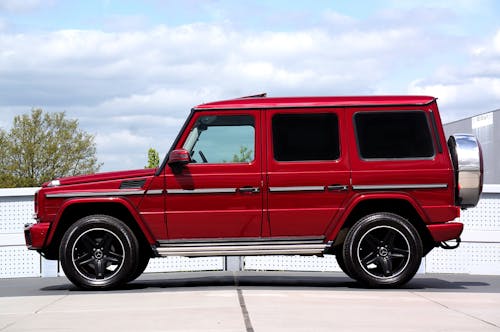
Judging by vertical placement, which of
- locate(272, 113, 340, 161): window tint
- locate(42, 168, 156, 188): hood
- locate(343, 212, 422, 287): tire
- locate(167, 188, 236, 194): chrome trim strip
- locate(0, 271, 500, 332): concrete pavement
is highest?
locate(272, 113, 340, 161): window tint

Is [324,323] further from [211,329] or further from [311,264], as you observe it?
[311,264]

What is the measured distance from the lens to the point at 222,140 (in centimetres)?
1152

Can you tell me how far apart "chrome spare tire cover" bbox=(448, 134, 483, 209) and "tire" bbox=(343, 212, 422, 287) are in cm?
73

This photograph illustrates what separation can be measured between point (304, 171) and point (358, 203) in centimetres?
72

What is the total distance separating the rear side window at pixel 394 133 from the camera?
38.0 feet

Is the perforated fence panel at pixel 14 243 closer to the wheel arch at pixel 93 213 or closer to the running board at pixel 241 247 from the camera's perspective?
the wheel arch at pixel 93 213

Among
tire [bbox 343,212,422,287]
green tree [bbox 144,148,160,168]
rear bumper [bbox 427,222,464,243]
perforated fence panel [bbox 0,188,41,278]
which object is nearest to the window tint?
tire [bbox 343,212,422,287]

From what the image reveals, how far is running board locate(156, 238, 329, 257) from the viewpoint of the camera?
1140 centimetres

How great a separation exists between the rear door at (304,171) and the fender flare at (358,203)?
0.25 feet

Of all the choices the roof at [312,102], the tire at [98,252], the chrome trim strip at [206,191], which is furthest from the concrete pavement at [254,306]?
the roof at [312,102]

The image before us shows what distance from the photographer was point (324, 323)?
312 inches

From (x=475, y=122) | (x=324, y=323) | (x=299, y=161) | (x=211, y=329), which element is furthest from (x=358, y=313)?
(x=475, y=122)

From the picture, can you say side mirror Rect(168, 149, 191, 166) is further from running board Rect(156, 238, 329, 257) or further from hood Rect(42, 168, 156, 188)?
running board Rect(156, 238, 329, 257)

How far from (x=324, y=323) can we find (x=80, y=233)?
433cm
